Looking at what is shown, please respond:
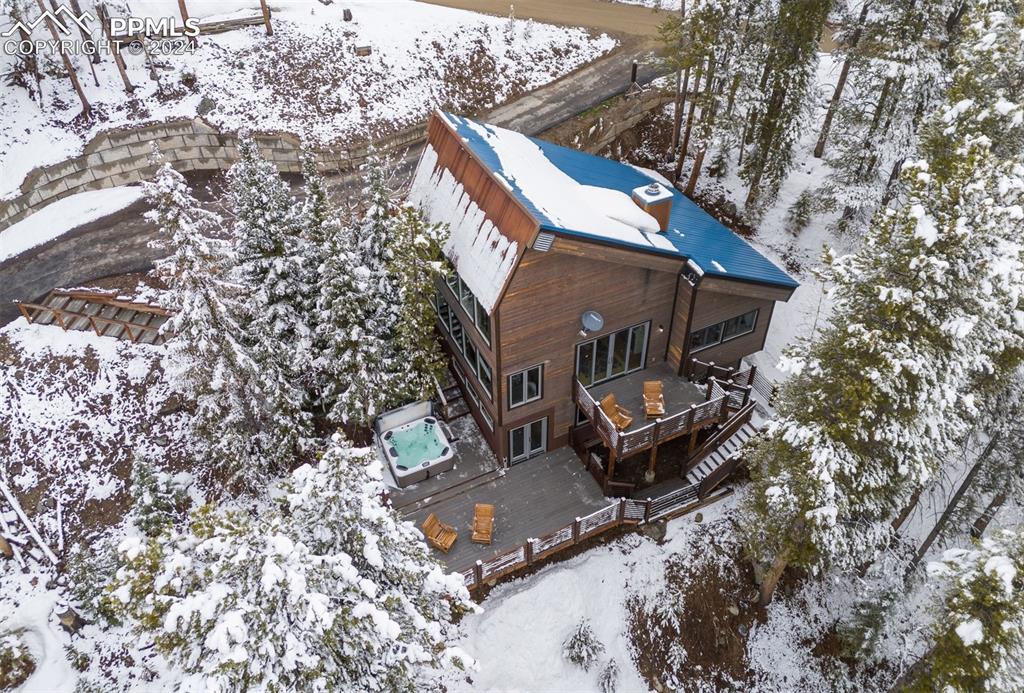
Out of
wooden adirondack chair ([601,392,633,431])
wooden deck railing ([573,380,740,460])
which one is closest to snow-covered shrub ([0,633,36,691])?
wooden deck railing ([573,380,740,460])

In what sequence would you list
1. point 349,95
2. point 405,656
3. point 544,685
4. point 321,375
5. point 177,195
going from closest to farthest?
point 405,656
point 177,195
point 544,685
point 321,375
point 349,95

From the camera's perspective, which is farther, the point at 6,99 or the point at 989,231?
the point at 6,99

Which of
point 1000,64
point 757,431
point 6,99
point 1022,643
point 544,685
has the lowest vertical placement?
point 544,685

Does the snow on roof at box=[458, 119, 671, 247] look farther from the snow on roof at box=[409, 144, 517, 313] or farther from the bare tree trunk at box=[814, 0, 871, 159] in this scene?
the bare tree trunk at box=[814, 0, 871, 159]

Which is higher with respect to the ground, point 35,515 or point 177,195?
point 177,195

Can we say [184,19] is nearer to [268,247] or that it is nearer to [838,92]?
[268,247]

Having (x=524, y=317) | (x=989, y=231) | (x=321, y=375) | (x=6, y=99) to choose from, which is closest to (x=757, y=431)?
(x=524, y=317)

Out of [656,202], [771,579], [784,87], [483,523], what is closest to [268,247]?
[483,523]

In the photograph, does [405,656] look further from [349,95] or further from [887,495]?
[349,95]
